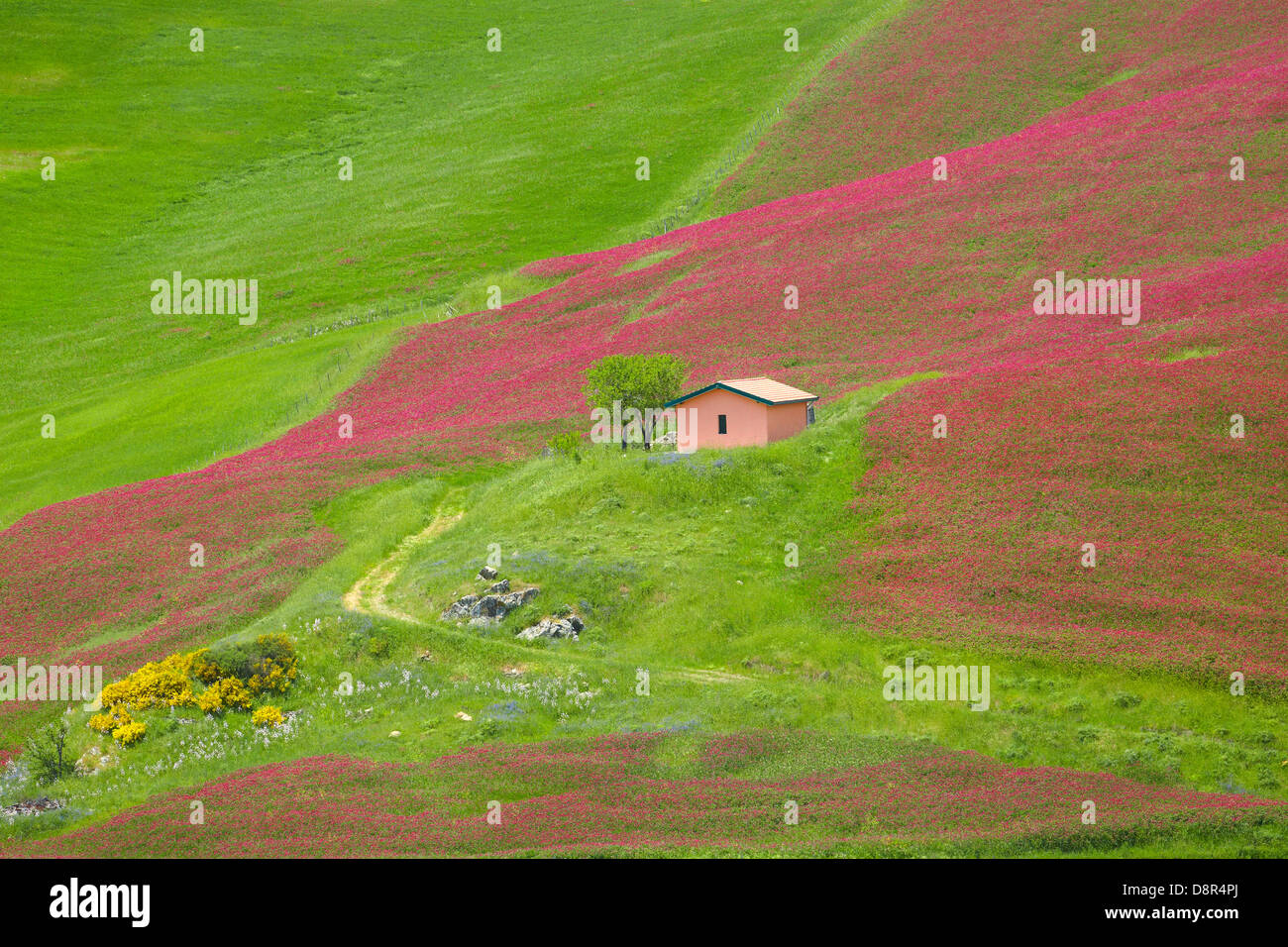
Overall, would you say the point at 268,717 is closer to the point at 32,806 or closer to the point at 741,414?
the point at 32,806

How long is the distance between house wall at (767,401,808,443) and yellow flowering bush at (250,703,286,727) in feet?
70.5

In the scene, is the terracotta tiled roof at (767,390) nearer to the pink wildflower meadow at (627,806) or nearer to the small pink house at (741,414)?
the small pink house at (741,414)

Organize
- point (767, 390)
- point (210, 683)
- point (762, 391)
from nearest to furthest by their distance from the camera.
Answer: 1. point (210, 683)
2. point (762, 391)
3. point (767, 390)

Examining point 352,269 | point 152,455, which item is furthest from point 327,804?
point 352,269

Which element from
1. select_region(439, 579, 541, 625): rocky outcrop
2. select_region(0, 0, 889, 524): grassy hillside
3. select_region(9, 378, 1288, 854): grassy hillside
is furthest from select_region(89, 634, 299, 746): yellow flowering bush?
select_region(0, 0, 889, 524): grassy hillside

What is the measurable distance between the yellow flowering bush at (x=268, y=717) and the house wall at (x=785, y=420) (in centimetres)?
2150

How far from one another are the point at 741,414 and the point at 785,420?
1.73 m

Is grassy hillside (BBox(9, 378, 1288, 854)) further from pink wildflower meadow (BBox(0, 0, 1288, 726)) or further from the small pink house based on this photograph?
pink wildflower meadow (BBox(0, 0, 1288, 726))

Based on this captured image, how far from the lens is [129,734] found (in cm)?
3541

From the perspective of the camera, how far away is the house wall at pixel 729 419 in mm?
49094

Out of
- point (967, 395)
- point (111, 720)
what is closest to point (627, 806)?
point (111, 720)

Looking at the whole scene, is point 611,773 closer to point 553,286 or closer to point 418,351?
point 418,351

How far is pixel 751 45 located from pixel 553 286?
206ft

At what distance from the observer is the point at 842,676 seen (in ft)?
121
